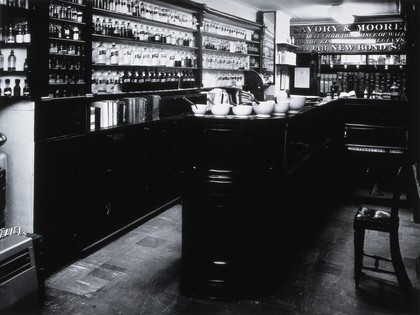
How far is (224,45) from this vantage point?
7.92m

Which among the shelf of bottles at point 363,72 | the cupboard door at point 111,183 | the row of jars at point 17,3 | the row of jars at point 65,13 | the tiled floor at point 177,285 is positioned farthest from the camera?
the shelf of bottles at point 363,72

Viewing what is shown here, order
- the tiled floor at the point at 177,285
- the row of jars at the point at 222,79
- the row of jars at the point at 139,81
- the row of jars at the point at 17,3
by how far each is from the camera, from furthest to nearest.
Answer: the row of jars at the point at 222,79 → the row of jars at the point at 139,81 → the row of jars at the point at 17,3 → the tiled floor at the point at 177,285

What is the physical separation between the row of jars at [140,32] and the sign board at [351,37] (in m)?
5.07

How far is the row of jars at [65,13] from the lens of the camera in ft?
13.6

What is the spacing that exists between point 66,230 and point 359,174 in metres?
4.57

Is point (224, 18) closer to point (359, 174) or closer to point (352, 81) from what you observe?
point (359, 174)

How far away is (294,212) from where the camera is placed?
15.5 feet

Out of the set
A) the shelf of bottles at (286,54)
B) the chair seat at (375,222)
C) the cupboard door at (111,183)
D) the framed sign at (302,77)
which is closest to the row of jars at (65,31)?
the cupboard door at (111,183)

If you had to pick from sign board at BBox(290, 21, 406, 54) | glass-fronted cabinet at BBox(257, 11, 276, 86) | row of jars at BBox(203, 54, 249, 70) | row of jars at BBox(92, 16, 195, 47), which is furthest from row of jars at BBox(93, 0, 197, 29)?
sign board at BBox(290, 21, 406, 54)

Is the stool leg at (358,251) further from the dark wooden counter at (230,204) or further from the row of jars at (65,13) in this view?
the row of jars at (65,13)

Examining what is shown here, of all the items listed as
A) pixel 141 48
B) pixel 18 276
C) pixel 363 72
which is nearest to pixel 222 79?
pixel 141 48

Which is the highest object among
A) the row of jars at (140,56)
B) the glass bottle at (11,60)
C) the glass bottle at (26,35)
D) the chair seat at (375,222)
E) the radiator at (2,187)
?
the row of jars at (140,56)

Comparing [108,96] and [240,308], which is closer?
[240,308]

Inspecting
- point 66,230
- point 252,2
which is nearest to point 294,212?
point 66,230
